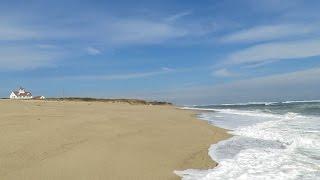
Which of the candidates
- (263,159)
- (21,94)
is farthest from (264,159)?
(21,94)

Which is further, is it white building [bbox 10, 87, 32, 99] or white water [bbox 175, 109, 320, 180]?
white building [bbox 10, 87, 32, 99]

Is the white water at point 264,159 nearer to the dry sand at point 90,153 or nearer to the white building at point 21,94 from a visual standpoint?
the dry sand at point 90,153

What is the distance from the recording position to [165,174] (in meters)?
7.44

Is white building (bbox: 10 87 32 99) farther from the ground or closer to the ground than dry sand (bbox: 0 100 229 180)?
farther from the ground

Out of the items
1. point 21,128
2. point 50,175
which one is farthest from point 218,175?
point 21,128

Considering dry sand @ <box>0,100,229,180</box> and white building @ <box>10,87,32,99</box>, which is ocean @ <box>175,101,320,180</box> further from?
white building @ <box>10,87,32,99</box>

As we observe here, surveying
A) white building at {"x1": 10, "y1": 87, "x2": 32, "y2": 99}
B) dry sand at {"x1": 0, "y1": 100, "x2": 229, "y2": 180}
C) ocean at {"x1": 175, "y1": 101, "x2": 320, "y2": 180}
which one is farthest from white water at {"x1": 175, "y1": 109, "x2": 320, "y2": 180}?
white building at {"x1": 10, "y1": 87, "x2": 32, "y2": 99}

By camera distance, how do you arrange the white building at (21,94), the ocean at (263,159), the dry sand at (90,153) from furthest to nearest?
the white building at (21,94) → the ocean at (263,159) → the dry sand at (90,153)

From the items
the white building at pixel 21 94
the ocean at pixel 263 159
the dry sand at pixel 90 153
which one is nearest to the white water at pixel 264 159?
the ocean at pixel 263 159

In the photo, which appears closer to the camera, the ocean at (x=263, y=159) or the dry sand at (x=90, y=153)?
the dry sand at (x=90, y=153)

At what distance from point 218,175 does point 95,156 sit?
2.41 m

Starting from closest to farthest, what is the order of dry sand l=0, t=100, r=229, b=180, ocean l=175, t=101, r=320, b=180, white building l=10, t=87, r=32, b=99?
dry sand l=0, t=100, r=229, b=180 < ocean l=175, t=101, r=320, b=180 < white building l=10, t=87, r=32, b=99

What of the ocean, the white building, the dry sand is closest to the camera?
the dry sand

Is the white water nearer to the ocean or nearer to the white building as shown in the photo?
the ocean
